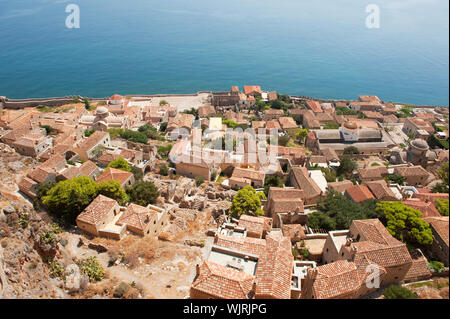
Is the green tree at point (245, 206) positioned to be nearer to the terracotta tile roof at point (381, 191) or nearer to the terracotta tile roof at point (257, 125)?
the terracotta tile roof at point (381, 191)

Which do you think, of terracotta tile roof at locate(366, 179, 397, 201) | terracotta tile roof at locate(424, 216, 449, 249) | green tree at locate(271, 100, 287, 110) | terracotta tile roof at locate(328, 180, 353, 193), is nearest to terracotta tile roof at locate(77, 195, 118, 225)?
terracotta tile roof at locate(328, 180, 353, 193)

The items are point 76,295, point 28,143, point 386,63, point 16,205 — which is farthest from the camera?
point 386,63

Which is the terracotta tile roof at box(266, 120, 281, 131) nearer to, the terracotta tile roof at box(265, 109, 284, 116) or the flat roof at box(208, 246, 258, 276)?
the terracotta tile roof at box(265, 109, 284, 116)

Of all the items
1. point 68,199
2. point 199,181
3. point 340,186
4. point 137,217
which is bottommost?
point 340,186

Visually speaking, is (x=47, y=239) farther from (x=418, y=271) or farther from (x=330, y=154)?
(x=330, y=154)

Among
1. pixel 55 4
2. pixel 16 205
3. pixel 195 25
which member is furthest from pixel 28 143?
pixel 55 4

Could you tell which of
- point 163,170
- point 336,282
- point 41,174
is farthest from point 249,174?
point 41,174

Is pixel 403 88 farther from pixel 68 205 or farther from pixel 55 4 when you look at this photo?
pixel 55 4
